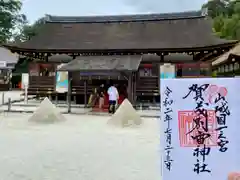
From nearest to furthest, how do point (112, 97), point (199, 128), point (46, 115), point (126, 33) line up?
1. point (199, 128)
2. point (46, 115)
3. point (112, 97)
4. point (126, 33)

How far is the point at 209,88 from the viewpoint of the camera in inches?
125

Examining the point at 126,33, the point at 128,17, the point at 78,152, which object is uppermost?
the point at 128,17

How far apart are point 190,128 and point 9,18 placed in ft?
154

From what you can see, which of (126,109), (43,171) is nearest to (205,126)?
(43,171)

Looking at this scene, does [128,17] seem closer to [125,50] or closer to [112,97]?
[125,50]

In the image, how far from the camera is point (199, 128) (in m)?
3.18

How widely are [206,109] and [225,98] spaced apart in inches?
7.8

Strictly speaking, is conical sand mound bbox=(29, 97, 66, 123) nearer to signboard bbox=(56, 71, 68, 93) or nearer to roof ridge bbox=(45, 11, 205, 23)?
signboard bbox=(56, 71, 68, 93)

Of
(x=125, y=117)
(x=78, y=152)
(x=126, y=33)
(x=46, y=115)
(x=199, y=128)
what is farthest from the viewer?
(x=126, y=33)

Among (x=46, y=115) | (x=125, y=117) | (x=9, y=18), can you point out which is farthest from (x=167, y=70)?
(x=9, y=18)

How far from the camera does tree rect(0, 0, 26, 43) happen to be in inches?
1772

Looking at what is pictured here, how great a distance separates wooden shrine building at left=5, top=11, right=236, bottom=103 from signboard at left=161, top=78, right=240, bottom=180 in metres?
12.7

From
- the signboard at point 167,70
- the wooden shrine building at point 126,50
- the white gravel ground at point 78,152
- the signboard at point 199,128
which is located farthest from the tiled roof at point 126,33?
the signboard at point 199,128

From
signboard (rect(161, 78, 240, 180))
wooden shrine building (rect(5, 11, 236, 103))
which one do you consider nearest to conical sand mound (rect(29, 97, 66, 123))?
wooden shrine building (rect(5, 11, 236, 103))
